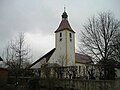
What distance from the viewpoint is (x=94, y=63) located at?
80.7 feet

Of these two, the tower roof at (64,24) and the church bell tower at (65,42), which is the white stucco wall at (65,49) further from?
the tower roof at (64,24)

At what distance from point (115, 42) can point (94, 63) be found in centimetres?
378

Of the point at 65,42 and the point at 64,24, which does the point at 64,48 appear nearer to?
the point at 65,42

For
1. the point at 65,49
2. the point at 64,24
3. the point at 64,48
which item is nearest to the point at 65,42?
the point at 64,48

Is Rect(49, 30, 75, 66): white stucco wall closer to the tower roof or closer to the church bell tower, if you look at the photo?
the church bell tower

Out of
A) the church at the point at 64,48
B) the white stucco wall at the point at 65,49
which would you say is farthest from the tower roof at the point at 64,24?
the white stucco wall at the point at 65,49

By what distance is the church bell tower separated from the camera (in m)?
46.2

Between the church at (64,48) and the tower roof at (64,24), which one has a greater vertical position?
the tower roof at (64,24)

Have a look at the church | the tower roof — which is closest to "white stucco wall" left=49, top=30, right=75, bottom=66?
the church

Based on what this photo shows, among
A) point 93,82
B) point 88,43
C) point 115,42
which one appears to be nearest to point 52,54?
point 88,43

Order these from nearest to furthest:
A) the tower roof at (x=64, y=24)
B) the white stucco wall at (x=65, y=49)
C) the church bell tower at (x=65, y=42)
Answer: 1. the white stucco wall at (x=65, y=49)
2. the church bell tower at (x=65, y=42)
3. the tower roof at (x=64, y=24)

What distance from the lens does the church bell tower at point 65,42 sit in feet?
152

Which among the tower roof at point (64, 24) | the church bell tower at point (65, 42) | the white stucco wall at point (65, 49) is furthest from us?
the tower roof at point (64, 24)

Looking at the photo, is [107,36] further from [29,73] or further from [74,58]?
[74,58]
